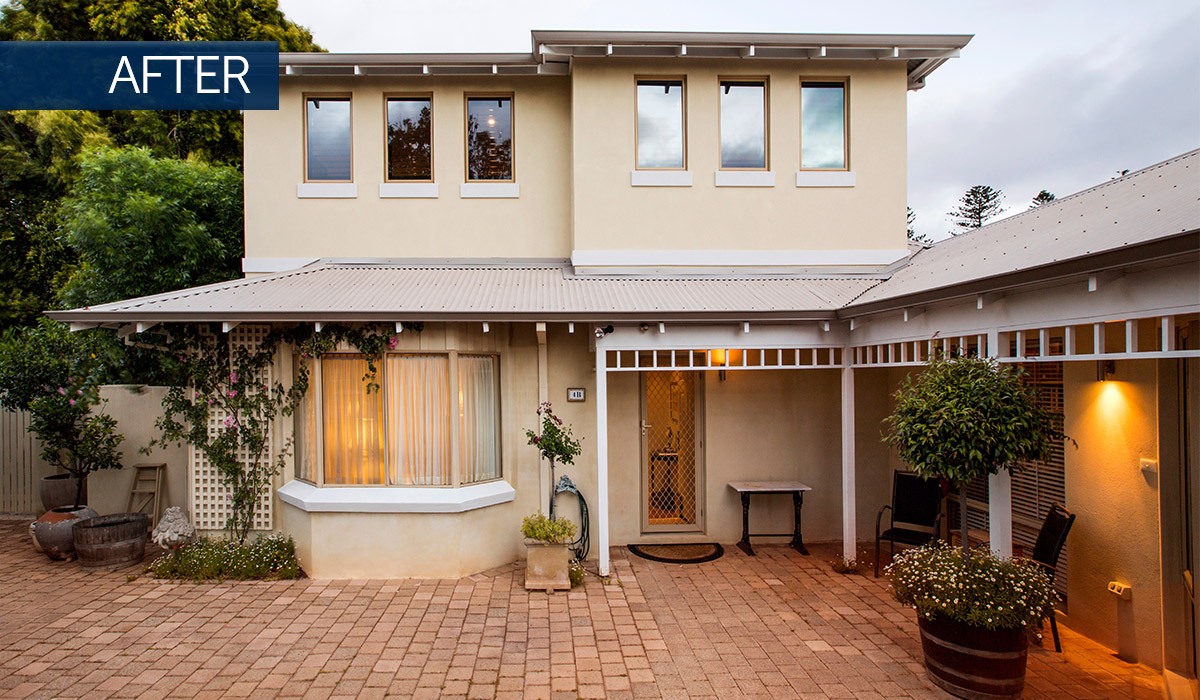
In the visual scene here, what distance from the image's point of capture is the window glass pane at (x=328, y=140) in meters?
8.17

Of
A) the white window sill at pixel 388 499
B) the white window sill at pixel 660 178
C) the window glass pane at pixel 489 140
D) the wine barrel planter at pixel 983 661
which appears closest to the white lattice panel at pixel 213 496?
the white window sill at pixel 388 499

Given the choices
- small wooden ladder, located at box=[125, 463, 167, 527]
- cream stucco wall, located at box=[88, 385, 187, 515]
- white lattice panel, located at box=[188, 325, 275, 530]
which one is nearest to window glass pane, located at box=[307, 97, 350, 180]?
white lattice panel, located at box=[188, 325, 275, 530]

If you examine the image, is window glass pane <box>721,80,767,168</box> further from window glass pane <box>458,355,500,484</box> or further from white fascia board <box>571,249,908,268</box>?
window glass pane <box>458,355,500,484</box>

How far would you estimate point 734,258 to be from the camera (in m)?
7.93

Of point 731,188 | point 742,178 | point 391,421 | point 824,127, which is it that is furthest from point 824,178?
point 391,421

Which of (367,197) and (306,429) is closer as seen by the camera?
(306,429)

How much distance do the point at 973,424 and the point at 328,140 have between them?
839 centimetres

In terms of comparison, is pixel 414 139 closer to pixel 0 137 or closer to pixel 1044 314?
pixel 1044 314

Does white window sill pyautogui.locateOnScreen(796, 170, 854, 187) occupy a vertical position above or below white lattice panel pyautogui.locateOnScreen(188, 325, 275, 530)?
above

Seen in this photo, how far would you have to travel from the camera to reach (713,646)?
4.86 meters

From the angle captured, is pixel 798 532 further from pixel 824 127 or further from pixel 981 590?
pixel 824 127

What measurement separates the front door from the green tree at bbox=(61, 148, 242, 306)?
24.2 ft

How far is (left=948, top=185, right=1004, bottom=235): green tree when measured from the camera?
29.7 meters

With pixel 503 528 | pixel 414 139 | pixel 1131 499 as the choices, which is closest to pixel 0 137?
pixel 414 139
